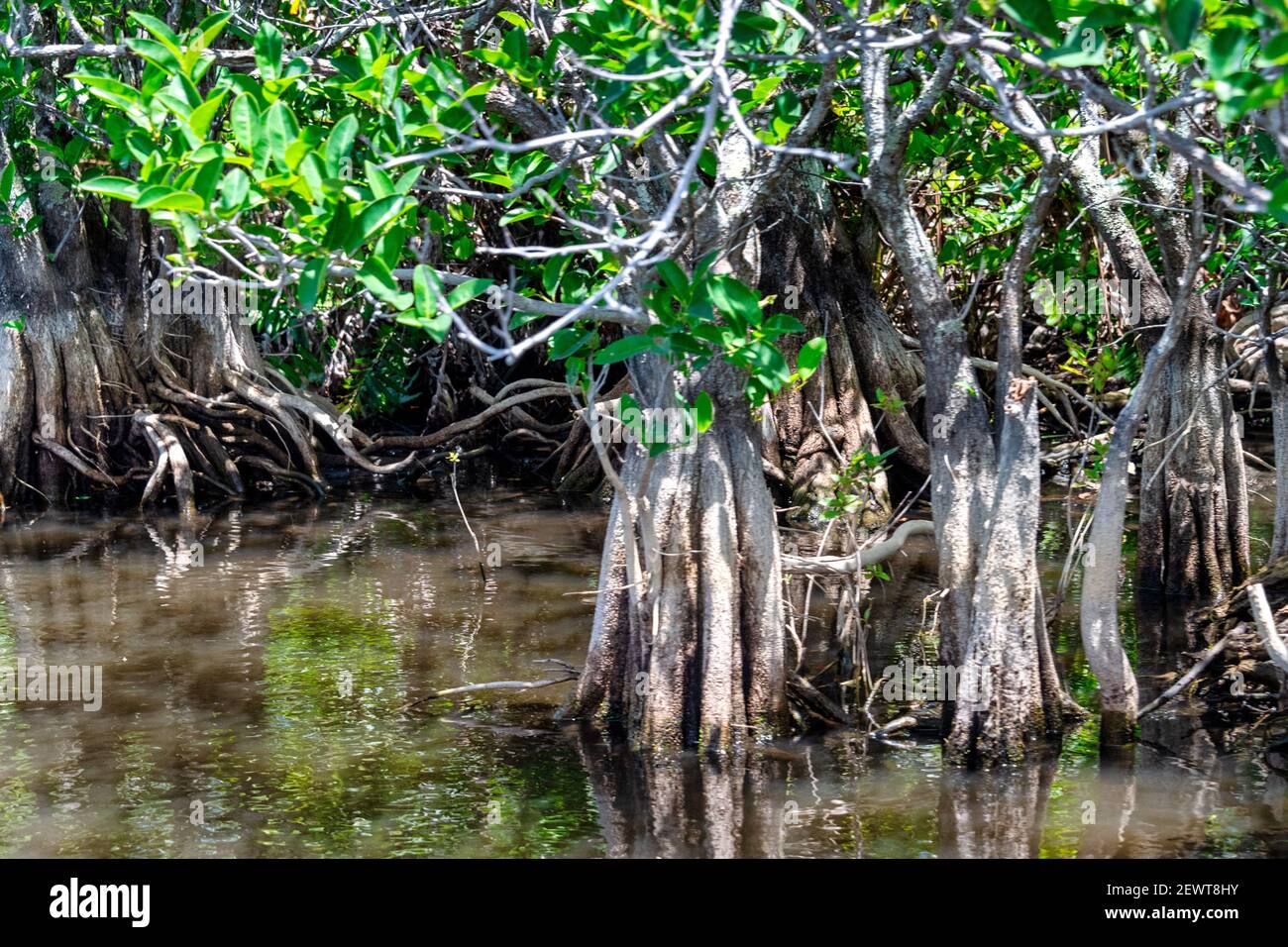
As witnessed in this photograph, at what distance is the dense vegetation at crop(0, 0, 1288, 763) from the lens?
4.60m

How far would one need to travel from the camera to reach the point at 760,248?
1209 cm

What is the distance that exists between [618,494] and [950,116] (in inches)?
127

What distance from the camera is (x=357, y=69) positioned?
5.27 meters

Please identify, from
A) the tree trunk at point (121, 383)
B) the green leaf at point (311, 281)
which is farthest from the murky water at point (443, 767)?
the tree trunk at point (121, 383)

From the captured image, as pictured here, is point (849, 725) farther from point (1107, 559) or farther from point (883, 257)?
point (883, 257)

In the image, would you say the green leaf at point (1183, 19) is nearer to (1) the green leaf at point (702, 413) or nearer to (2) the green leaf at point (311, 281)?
(2) the green leaf at point (311, 281)

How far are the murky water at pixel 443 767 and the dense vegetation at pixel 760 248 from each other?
339 millimetres

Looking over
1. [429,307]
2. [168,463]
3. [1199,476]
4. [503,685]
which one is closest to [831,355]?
[1199,476]

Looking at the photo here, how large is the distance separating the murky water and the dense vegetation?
1.11 ft

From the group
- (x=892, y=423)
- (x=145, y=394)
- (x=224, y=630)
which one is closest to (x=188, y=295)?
(x=145, y=394)

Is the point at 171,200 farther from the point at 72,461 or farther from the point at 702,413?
the point at 72,461

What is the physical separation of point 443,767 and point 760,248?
642 centimetres

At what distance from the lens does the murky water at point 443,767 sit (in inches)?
235

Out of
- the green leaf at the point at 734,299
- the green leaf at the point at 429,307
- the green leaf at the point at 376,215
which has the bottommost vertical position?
the green leaf at the point at 429,307
